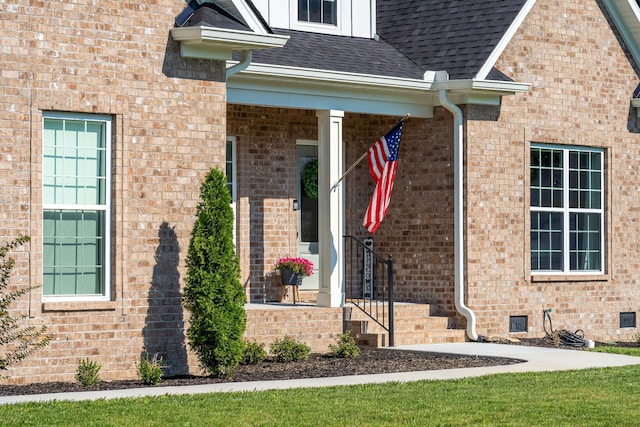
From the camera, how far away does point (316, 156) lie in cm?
1994

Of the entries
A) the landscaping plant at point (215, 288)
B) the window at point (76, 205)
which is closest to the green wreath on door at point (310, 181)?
the landscaping plant at point (215, 288)

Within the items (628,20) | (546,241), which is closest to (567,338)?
(546,241)

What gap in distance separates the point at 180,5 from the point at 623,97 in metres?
9.53

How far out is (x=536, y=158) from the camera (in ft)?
65.6

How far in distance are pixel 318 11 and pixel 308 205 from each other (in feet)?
10.8

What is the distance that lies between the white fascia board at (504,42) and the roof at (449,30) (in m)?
0.05

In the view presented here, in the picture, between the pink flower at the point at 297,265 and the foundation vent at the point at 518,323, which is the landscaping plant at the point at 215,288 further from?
the foundation vent at the point at 518,323

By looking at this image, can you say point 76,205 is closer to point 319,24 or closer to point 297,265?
point 297,265

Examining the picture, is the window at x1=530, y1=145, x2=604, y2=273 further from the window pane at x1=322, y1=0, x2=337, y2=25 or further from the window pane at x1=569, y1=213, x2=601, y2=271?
the window pane at x1=322, y1=0, x2=337, y2=25

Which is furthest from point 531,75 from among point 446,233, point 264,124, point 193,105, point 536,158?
point 193,105

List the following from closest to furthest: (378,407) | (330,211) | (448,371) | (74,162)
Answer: (378,407)
(74,162)
(448,371)
(330,211)

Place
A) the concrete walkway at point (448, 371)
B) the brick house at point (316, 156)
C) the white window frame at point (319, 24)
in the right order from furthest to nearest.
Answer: the white window frame at point (319, 24)
the brick house at point (316, 156)
the concrete walkway at point (448, 371)

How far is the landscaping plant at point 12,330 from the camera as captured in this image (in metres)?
13.1

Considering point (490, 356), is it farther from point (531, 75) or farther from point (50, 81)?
point (50, 81)
